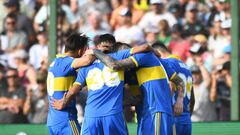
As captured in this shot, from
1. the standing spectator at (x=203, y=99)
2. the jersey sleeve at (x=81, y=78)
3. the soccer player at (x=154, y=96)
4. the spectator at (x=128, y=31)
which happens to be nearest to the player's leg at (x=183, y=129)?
the soccer player at (x=154, y=96)

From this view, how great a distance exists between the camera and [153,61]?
301 inches

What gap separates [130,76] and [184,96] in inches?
47.7

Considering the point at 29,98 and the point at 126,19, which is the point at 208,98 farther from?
the point at 29,98

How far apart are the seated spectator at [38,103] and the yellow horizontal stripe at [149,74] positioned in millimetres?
5025

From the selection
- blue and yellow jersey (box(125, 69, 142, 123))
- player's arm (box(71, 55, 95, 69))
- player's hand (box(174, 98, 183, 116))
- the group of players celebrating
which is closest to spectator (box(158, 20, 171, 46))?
the group of players celebrating

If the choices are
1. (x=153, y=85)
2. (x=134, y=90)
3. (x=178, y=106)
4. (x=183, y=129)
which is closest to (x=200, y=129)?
(x=183, y=129)

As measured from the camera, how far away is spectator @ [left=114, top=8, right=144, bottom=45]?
12641mm

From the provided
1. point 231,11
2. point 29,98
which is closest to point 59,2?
point 29,98

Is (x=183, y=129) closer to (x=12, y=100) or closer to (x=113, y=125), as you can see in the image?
(x=113, y=125)

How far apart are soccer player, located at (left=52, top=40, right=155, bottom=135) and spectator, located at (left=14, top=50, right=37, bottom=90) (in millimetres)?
5334

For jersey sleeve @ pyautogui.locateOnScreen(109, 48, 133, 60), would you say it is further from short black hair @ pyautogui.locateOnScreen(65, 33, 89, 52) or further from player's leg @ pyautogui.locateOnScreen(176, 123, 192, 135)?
player's leg @ pyautogui.locateOnScreen(176, 123, 192, 135)

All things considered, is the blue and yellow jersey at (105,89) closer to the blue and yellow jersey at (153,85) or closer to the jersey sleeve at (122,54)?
the jersey sleeve at (122,54)

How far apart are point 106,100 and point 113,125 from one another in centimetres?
27

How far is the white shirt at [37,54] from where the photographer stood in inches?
511
